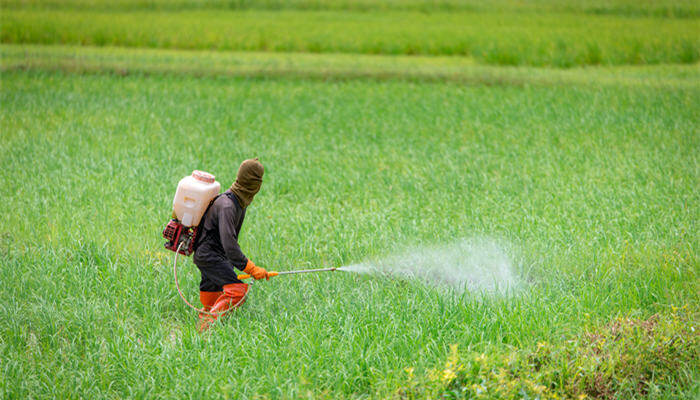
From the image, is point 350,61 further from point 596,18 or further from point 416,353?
point 416,353

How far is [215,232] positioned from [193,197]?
0.98 feet

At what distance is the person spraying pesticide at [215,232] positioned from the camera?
3.79 m

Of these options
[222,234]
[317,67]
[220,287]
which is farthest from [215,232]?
[317,67]

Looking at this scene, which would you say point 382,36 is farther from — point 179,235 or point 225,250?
point 225,250

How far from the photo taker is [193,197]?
149 inches

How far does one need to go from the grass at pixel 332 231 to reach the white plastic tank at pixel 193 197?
2.32 feet

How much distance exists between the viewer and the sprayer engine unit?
391 centimetres

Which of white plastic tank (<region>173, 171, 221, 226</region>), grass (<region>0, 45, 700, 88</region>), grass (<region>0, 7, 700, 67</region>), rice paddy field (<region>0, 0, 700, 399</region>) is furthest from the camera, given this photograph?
grass (<region>0, 7, 700, 67</region>)

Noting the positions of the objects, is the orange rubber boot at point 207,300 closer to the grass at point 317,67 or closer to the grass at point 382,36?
the grass at point 317,67

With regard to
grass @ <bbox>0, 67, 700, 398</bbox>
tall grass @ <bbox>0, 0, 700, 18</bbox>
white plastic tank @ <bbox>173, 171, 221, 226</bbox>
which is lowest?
grass @ <bbox>0, 67, 700, 398</bbox>

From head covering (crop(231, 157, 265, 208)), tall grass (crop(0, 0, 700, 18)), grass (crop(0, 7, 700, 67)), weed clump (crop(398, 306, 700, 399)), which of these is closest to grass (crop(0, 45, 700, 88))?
grass (crop(0, 7, 700, 67))

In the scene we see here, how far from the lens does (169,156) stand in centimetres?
838

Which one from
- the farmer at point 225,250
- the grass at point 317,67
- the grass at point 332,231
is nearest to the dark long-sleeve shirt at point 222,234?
the farmer at point 225,250

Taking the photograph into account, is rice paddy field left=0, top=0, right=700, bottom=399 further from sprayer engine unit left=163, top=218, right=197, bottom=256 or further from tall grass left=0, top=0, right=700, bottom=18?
tall grass left=0, top=0, right=700, bottom=18
